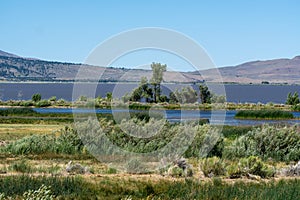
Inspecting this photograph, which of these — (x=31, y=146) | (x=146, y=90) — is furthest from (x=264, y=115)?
(x=31, y=146)

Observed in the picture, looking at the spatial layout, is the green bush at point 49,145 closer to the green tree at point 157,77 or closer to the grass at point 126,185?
the grass at point 126,185

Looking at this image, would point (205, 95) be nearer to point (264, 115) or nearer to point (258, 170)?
point (264, 115)

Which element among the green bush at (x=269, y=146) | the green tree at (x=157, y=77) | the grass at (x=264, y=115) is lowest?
the grass at (x=264, y=115)

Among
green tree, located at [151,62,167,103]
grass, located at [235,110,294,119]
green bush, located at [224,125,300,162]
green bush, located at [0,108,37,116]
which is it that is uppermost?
green tree, located at [151,62,167,103]

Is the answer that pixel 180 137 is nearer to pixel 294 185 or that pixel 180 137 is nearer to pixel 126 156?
pixel 126 156

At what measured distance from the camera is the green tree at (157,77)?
290 feet

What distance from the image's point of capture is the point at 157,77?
8775 cm

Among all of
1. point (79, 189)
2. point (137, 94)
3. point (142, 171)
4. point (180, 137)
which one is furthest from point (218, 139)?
point (137, 94)

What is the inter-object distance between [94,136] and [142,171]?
283 inches

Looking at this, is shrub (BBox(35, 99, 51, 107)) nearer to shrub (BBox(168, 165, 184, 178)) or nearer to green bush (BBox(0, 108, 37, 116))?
green bush (BBox(0, 108, 37, 116))

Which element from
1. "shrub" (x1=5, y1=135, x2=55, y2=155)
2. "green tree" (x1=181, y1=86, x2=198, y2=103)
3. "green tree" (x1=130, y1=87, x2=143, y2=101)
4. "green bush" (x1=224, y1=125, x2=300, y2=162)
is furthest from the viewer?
"green tree" (x1=130, y1=87, x2=143, y2=101)

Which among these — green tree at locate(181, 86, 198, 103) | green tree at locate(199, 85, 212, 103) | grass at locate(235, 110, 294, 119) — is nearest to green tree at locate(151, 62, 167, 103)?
green tree at locate(181, 86, 198, 103)

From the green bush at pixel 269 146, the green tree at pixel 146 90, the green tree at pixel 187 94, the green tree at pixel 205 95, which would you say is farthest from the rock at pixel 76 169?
the green tree at pixel 205 95

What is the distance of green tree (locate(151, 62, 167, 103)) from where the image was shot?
290 ft
